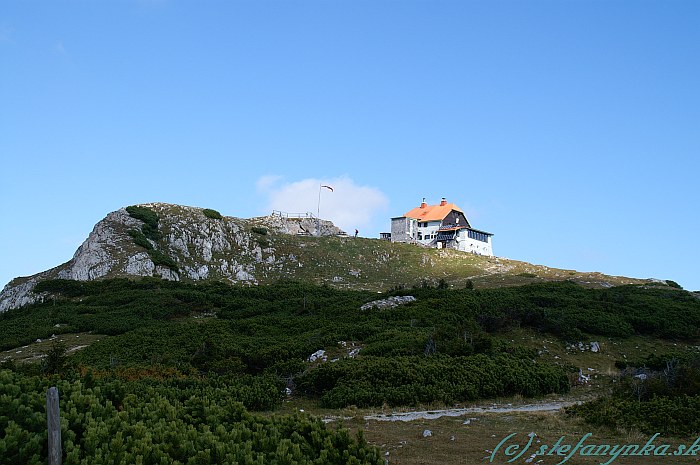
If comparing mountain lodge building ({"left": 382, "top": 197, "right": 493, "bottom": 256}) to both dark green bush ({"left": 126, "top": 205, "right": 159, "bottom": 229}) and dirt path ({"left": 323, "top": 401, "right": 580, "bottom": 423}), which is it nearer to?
dark green bush ({"left": 126, "top": 205, "right": 159, "bottom": 229})

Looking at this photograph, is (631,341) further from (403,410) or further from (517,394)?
(403,410)

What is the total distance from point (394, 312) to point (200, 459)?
23.9 metres

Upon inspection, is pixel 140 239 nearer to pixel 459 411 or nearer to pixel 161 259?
pixel 161 259

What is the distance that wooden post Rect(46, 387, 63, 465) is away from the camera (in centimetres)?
777

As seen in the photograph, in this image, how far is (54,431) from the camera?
782 cm

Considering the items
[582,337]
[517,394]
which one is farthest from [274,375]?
[582,337]

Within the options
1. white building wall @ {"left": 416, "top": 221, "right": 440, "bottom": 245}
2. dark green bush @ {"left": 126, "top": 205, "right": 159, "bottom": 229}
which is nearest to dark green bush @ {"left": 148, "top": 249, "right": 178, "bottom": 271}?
dark green bush @ {"left": 126, "top": 205, "right": 159, "bottom": 229}

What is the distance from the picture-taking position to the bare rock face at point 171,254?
5488 centimetres

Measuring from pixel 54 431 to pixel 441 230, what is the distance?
83724mm

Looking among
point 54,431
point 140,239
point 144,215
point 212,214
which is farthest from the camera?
point 212,214

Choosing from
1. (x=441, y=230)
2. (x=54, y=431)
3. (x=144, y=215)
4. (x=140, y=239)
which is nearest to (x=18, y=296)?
(x=140, y=239)

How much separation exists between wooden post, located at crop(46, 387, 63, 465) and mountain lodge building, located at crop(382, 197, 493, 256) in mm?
79011

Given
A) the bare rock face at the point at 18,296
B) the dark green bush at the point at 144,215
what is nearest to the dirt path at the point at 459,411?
the bare rock face at the point at 18,296

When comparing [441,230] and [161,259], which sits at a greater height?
[441,230]
